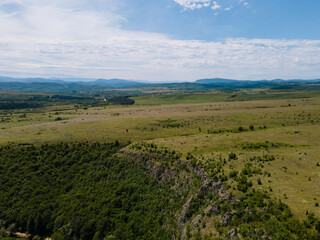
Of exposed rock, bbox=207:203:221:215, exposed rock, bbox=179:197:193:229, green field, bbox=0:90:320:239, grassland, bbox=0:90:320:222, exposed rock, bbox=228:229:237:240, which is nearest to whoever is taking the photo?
exposed rock, bbox=228:229:237:240

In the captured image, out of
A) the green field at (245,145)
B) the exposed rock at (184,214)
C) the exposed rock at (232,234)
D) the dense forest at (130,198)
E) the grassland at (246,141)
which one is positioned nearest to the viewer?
the exposed rock at (232,234)

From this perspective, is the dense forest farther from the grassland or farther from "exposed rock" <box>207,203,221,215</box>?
the grassland

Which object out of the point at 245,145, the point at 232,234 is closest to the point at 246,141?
the point at 245,145

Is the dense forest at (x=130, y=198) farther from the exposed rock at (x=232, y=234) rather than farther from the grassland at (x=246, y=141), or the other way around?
the grassland at (x=246, y=141)

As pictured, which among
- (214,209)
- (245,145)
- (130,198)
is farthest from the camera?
(245,145)

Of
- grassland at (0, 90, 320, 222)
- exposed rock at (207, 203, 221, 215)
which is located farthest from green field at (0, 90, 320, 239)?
exposed rock at (207, 203, 221, 215)

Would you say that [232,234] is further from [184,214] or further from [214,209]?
[184,214]

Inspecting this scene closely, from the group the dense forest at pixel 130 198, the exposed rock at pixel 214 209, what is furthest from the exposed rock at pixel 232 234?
the exposed rock at pixel 214 209

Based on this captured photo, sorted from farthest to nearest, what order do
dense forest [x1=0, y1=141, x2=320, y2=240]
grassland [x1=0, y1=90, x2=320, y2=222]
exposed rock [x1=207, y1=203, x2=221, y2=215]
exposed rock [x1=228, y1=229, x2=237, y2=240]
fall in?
grassland [x1=0, y1=90, x2=320, y2=222] → exposed rock [x1=207, y1=203, x2=221, y2=215] → dense forest [x1=0, y1=141, x2=320, y2=240] → exposed rock [x1=228, y1=229, x2=237, y2=240]
